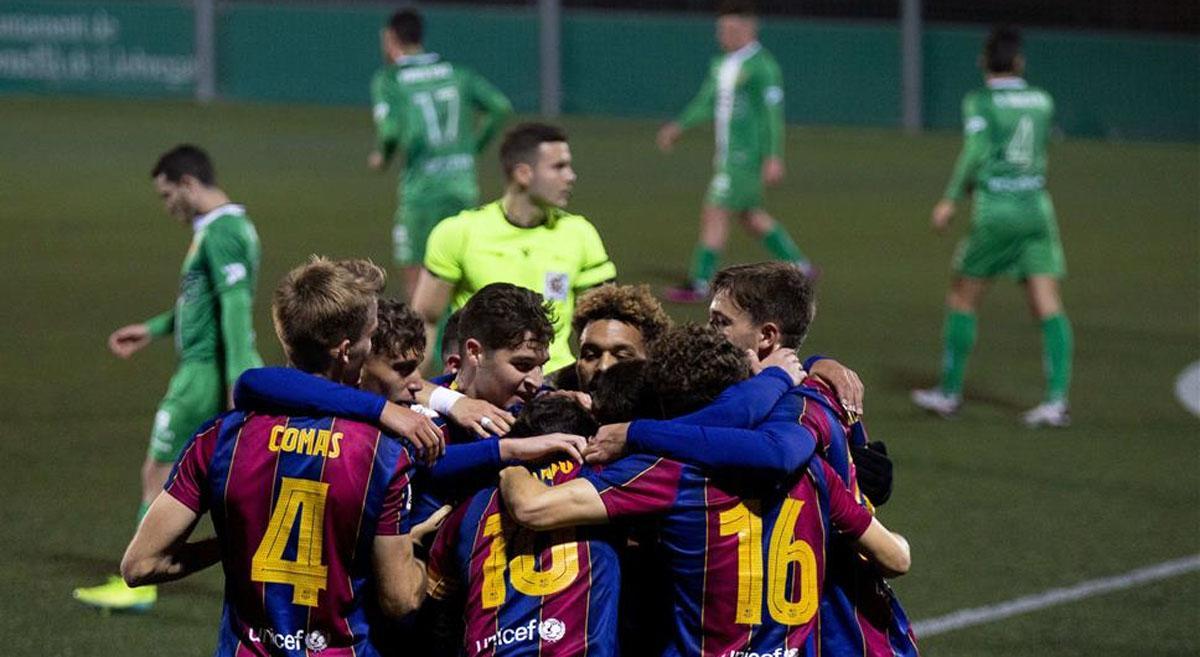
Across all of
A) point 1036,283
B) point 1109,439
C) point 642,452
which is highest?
point 642,452

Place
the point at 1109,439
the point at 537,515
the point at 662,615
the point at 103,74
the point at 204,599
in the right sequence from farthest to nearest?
the point at 103,74 → the point at 1109,439 → the point at 204,599 → the point at 662,615 → the point at 537,515

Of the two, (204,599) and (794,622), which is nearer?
(794,622)

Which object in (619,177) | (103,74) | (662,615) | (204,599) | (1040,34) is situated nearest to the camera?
(662,615)

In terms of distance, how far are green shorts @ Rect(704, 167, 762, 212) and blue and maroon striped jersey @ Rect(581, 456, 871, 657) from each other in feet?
38.6

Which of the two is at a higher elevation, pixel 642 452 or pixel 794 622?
pixel 642 452

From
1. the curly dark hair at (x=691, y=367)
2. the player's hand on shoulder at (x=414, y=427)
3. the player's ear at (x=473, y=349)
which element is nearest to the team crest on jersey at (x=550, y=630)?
the player's hand on shoulder at (x=414, y=427)

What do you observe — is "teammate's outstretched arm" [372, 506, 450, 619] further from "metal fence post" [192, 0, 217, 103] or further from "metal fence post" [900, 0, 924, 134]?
"metal fence post" [900, 0, 924, 134]

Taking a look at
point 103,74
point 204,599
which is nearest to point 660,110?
point 103,74

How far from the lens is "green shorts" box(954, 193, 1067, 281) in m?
12.2

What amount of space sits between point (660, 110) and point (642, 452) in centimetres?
2614

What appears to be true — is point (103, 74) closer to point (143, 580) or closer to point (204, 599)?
point (204, 599)

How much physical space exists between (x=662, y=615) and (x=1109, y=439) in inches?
311

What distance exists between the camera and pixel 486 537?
4633mm

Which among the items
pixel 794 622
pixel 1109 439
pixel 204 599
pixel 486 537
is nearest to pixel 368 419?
pixel 486 537
